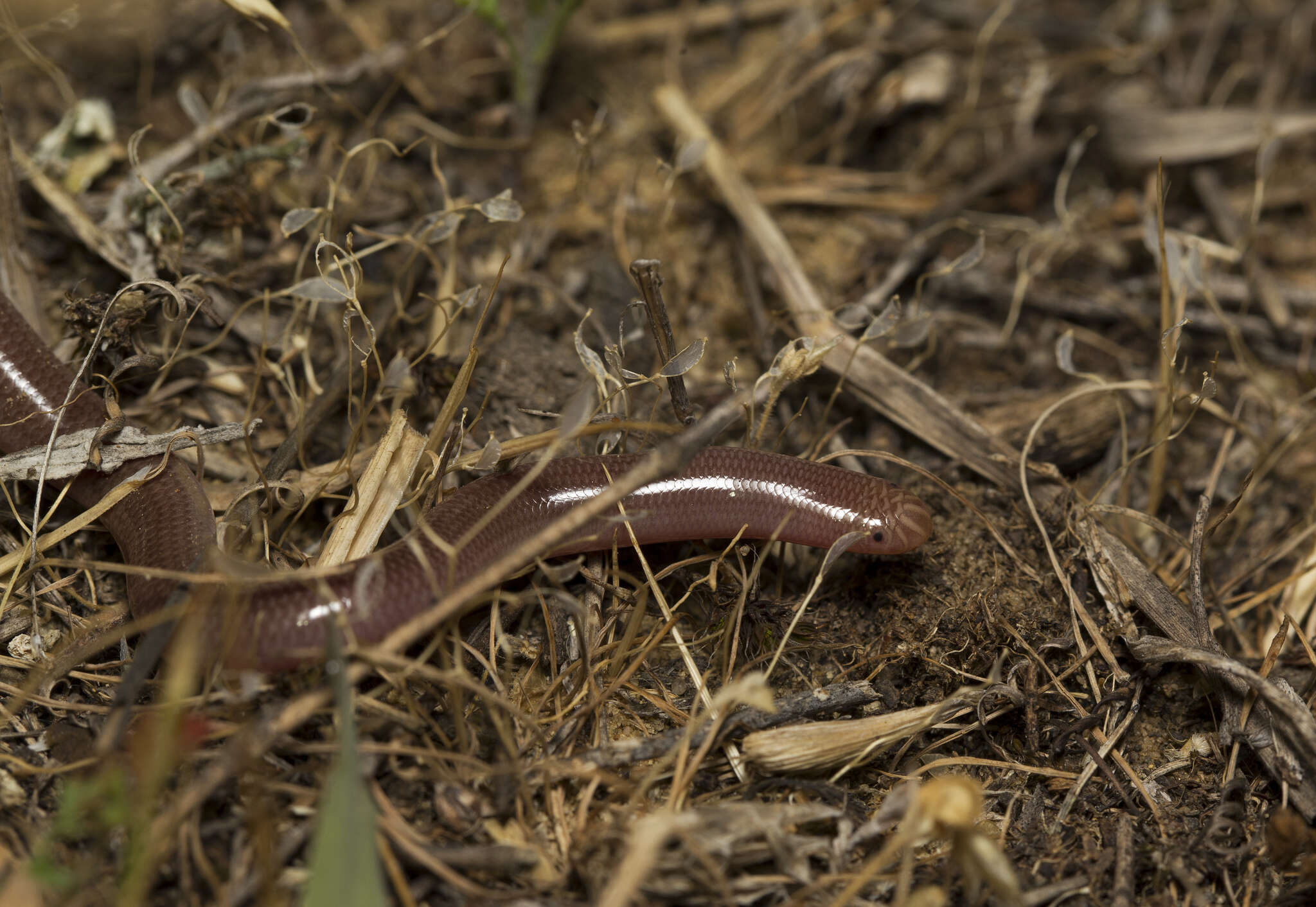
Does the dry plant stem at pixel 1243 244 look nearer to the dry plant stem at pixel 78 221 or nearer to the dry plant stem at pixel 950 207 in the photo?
the dry plant stem at pixel 950 207

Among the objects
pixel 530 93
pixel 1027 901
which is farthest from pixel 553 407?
pixel 1027 901

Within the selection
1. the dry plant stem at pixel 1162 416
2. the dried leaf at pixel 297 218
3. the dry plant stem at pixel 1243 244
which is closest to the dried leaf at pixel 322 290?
the dried leaf at pixel 297 218

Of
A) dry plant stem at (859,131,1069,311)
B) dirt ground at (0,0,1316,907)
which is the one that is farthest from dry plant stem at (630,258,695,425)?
dry plant stem at (859,131,1069,311)

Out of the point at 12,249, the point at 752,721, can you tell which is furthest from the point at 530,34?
the point at 752,721

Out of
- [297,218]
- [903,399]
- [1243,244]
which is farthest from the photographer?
[1243,244]

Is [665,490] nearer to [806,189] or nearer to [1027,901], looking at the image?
[1027,901]

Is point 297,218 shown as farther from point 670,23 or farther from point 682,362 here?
point 670,23

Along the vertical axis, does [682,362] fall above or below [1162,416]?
above
